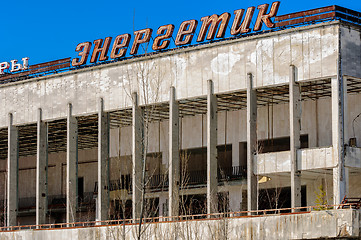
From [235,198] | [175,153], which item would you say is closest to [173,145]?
[175,153]

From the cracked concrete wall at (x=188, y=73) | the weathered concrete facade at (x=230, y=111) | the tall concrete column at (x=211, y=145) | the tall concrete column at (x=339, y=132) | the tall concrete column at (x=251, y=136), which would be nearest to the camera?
the tall concrete column at (x=339, y=132)

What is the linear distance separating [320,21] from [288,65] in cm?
315

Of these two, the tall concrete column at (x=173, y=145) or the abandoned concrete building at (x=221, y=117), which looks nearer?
the abandoned concrete building at (x=221, y=117)

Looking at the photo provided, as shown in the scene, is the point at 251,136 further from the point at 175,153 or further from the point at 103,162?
the point at 103,162

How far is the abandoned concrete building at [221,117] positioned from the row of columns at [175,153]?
0.24ft

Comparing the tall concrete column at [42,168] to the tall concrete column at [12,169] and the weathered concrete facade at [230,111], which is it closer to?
the weathered concrete facade at [230,111]

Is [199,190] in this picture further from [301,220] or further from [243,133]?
[301,220]

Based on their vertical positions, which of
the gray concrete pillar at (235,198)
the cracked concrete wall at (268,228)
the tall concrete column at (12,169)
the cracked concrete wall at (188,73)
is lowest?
the cracked concrete wall at (268,228)

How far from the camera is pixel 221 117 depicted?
204 feet

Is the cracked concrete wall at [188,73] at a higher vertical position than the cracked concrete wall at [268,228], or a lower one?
higher

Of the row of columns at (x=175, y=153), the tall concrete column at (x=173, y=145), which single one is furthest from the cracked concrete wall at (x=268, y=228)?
the tall concrete column at (x=173, y=145)

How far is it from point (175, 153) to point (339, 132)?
465 inches

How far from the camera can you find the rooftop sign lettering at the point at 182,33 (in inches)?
2002

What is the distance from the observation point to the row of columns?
47.6 metres
